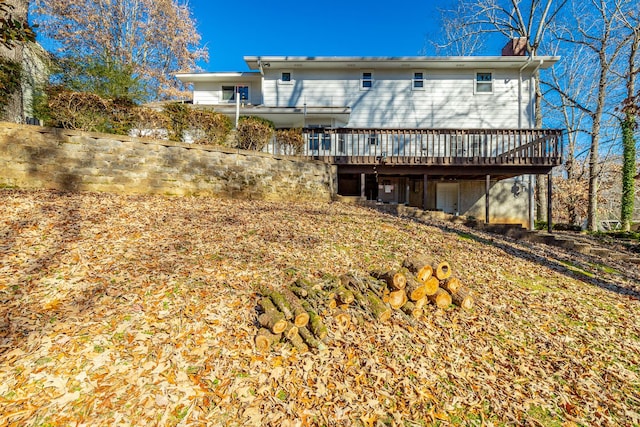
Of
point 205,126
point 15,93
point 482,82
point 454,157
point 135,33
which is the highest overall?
point 135,33

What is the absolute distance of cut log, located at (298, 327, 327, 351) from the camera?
9.46 feet

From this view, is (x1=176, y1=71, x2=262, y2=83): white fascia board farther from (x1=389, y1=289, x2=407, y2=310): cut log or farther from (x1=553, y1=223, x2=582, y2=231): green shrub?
(x1=553, y1=223, x2=582, y2=231): green shrub

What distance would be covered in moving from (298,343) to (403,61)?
13904 mm

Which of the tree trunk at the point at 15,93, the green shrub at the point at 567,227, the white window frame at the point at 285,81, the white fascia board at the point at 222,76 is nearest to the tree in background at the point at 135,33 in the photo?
the white fascia board at the point at 222,76

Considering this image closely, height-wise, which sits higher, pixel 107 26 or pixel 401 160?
pixel 107 26

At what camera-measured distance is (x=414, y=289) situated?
11.9ft

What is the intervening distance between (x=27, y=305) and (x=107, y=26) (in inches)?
862

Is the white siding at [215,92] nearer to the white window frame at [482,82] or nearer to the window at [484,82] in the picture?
the white window frame at [482,82]

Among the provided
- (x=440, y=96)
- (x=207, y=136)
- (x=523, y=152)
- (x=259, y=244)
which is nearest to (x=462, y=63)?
(x=440, y=96)

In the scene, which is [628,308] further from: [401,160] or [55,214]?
[55,214]

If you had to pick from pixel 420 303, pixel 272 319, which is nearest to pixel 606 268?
pixel 420 303

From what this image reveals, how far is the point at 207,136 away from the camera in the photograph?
8.20 m

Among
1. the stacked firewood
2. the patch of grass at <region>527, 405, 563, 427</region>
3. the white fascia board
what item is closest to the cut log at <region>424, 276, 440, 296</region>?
the stacked firewood

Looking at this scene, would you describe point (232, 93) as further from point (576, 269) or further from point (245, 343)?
point (576, 269)
